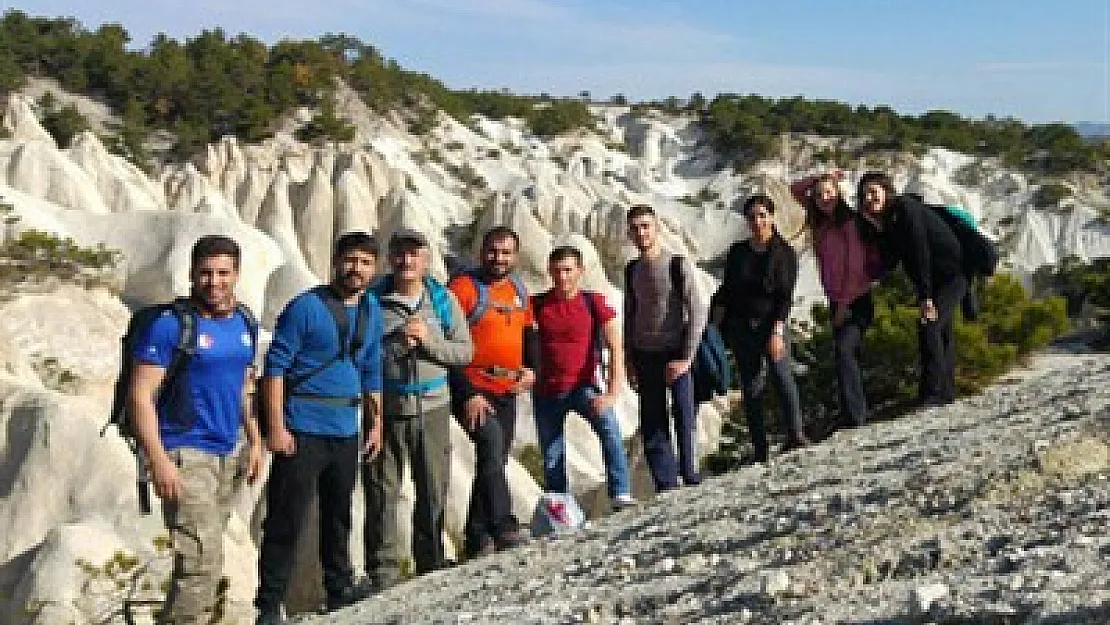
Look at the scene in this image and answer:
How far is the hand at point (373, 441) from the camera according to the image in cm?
685

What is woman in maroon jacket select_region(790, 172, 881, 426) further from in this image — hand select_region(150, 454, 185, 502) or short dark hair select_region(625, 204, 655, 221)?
hand select_region(150, 454, 185, 502)

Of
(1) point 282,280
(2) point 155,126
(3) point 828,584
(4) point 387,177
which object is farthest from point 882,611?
(2) point 155,126

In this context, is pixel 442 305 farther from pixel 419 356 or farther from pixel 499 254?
pixel 499 254

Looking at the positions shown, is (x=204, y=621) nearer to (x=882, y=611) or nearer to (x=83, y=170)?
(x=882, y=611)

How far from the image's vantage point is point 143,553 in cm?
923

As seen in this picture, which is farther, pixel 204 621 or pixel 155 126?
pixel 155 126

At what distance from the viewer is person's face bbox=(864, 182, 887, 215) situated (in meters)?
8.23

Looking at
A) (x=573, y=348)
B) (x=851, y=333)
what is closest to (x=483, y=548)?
(x=573, y=348)

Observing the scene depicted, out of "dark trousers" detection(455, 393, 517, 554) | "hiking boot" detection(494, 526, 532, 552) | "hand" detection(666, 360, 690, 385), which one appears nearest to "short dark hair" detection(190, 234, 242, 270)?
"dark trousers" detection(455, 393, 517, 554)

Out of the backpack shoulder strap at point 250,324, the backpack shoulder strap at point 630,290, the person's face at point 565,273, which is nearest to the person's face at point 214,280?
the backpack shoulder strap at point 250,324

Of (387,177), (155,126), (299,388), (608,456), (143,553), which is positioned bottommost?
(143,553)

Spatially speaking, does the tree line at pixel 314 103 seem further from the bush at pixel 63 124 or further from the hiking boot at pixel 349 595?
the hiking boot at pixel 349 595

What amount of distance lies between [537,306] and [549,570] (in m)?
2.39

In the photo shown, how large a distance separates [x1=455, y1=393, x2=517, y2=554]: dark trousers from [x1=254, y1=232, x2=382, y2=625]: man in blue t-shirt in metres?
1.02
